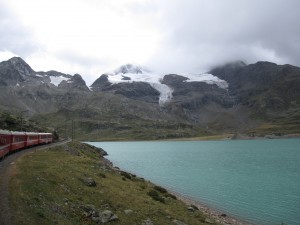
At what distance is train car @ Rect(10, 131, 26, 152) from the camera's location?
66.8 metres

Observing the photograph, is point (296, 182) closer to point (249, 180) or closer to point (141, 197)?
point (249, 180)

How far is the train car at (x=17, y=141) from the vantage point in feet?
219

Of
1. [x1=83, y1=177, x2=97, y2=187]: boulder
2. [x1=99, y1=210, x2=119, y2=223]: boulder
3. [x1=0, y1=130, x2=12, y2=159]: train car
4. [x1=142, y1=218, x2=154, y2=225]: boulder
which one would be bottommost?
[x1=142, y1=218, x2=154, y2=225]: boulder

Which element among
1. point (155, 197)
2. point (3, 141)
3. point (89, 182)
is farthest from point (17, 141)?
point (155, 197)

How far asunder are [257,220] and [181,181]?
35.1 metres

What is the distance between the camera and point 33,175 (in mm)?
36750

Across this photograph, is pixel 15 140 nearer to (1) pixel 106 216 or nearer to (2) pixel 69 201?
(2) pixel 69 201

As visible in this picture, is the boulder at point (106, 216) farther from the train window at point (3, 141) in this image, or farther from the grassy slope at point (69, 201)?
the train window at point (3, 141)

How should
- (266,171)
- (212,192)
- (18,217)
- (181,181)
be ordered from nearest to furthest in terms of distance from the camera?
(18,217) → (212,192) → (181,181) → (266,171)

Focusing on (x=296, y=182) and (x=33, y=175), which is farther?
(x=296, y=182)

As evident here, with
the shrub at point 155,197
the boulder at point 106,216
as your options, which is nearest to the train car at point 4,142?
the shrub at point 155,197

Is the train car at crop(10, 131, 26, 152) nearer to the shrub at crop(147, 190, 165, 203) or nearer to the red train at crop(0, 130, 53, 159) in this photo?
the red train at crop(0, 130, 53, 159)

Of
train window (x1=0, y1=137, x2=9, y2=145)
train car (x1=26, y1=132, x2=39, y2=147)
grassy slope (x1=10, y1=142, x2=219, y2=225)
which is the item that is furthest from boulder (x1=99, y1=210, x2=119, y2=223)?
train car (x1=26, y1=132, x2=39, y2=147)

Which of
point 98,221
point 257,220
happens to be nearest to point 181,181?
point 257,220
